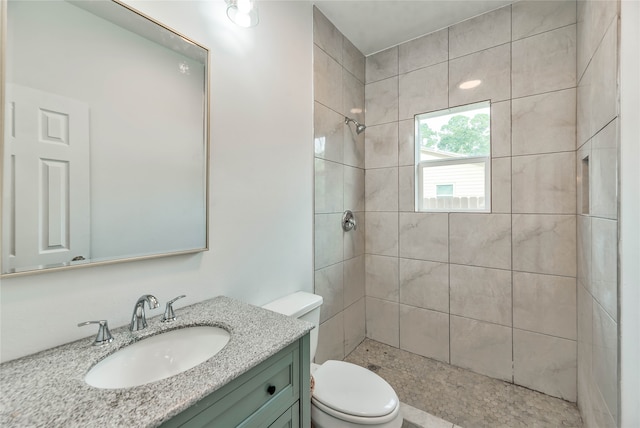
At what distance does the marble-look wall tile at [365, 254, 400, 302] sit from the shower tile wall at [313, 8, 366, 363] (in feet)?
0.23

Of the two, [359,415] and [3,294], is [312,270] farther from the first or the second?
[3,294]

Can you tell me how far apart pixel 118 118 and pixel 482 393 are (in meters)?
2.45

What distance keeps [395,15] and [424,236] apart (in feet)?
5.33

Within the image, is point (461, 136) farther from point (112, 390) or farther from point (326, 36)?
point (112, 390)

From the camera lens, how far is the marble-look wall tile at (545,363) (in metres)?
1.66

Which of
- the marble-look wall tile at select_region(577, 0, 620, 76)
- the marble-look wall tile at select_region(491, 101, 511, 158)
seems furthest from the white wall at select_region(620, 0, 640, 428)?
the marble-look wall tile at select_region(491, 101, 511, 158)

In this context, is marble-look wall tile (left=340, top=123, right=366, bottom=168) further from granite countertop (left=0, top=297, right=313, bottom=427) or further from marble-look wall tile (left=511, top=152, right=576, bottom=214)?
granite countertop (left=0, top=297, right=313, bottom=427)

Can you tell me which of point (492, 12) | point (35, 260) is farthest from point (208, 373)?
point (492, 12)

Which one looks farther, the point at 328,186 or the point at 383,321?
the point at 383,321

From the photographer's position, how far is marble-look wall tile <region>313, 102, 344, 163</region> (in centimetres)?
185

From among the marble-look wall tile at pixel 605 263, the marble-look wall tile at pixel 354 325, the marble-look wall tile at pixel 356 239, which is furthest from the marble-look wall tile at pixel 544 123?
the marble-look wall tile at pixel 354 325

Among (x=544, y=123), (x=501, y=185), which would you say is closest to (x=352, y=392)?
(x=501, y=185)

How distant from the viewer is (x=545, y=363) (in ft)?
5.65

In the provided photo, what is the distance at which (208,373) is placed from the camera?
689mm
